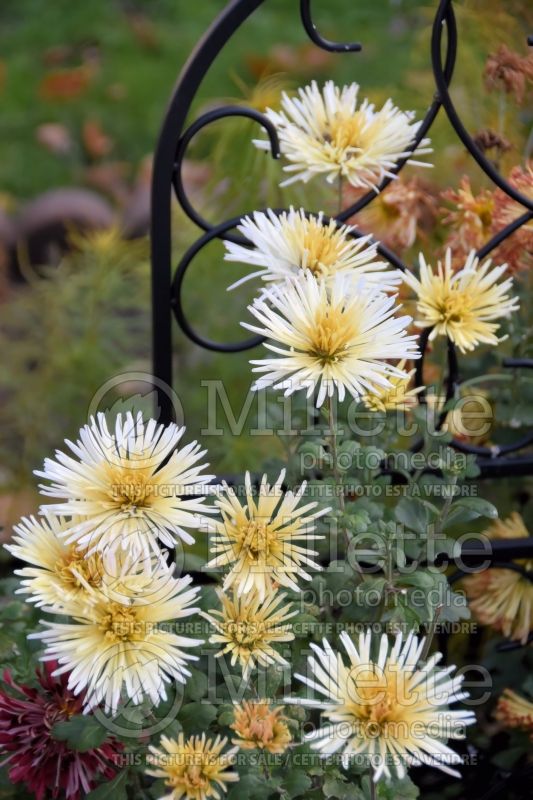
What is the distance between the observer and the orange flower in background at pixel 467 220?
1117 mm

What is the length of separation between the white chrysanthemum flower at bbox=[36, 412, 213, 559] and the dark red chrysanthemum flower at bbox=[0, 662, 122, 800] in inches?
6.9

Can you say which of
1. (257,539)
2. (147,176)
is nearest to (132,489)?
(257,539)

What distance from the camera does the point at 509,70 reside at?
45.5 inches

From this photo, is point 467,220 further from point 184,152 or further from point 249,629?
point 249,629

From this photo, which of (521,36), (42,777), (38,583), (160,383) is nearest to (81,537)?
(38,583)

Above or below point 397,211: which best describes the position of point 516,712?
below

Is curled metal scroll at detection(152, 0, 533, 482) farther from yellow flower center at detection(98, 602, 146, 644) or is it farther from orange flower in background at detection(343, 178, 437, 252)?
yellow flower center at detection(98, 602, 146, 644)

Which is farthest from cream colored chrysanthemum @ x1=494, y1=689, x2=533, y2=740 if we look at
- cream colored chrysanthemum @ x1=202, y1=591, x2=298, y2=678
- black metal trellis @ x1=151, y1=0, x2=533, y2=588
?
cream colored chrysanthemum @ x1=202, y1=591, x2=298, y2=678

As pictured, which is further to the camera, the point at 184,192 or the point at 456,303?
the point at 184,192

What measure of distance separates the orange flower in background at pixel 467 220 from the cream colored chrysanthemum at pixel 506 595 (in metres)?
0.32

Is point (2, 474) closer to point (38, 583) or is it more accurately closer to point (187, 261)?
point (187, 261)

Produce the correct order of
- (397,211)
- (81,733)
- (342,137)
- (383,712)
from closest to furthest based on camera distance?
(383,712), (81,733), (342,137), (397,211)

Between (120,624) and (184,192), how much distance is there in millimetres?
492

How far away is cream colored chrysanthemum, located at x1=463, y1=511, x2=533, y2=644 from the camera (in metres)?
1.16
